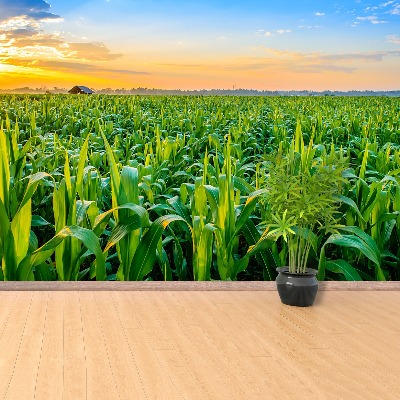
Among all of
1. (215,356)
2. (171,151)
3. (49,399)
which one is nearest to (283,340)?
(215,356)

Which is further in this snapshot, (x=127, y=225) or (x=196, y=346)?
(x=127, y=225)

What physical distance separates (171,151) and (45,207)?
2.29 m

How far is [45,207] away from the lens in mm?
6164

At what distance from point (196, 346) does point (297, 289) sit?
0.87 metres

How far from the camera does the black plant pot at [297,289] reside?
3.51 meters

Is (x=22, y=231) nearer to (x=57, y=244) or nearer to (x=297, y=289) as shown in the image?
(x=57, y=244)

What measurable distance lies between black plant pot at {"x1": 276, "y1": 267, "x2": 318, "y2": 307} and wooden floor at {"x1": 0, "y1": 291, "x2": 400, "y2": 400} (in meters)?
0.05

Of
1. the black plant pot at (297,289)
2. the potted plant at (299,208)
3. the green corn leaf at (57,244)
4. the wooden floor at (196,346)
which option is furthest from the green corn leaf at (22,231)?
the black plant pot at (297,289)

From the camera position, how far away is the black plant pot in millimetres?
3510

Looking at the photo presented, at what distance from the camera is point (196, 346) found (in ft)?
9.30

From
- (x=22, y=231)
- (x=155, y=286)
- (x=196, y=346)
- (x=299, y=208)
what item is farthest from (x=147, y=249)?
(x=196, y=346)

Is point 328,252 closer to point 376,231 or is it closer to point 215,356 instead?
point 376,231

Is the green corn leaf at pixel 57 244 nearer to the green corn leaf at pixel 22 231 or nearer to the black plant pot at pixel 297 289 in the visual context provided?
the green corn leaf at pixel 22 231

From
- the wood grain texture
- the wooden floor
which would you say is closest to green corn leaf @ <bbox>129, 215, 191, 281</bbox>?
the wood grain texture
